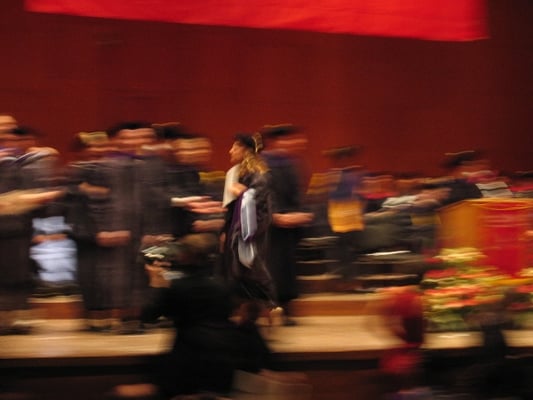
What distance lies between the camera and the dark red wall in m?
9.79

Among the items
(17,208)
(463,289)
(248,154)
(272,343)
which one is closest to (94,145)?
(17,208)

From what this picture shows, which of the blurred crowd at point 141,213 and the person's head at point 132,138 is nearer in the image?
the blurred crowd at point 141,213

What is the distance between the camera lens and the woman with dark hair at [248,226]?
6.17 metres

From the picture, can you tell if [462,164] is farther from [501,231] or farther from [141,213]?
[141,213]

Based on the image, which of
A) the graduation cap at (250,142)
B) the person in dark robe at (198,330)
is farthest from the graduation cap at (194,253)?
the graduation cap at (250,142)

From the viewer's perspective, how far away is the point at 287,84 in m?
10.7

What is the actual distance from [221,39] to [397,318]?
672 cm

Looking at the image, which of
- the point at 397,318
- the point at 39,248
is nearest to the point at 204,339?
the point at 397,318

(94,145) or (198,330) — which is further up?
(94,145)

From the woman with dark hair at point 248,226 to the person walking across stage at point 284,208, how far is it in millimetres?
155

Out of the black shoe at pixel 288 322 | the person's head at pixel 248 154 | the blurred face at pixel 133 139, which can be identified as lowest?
the black shoe at pixel 288 322

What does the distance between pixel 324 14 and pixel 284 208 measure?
1.71 m

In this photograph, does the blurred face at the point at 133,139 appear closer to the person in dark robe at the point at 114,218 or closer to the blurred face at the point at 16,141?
the person in dark robe at the point at 114,218

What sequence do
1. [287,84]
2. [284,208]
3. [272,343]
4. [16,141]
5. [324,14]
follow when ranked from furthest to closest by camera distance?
1. [287,84]
2. [284,208]
3. [16,141]
4. [272,343]
5. [324,14]
